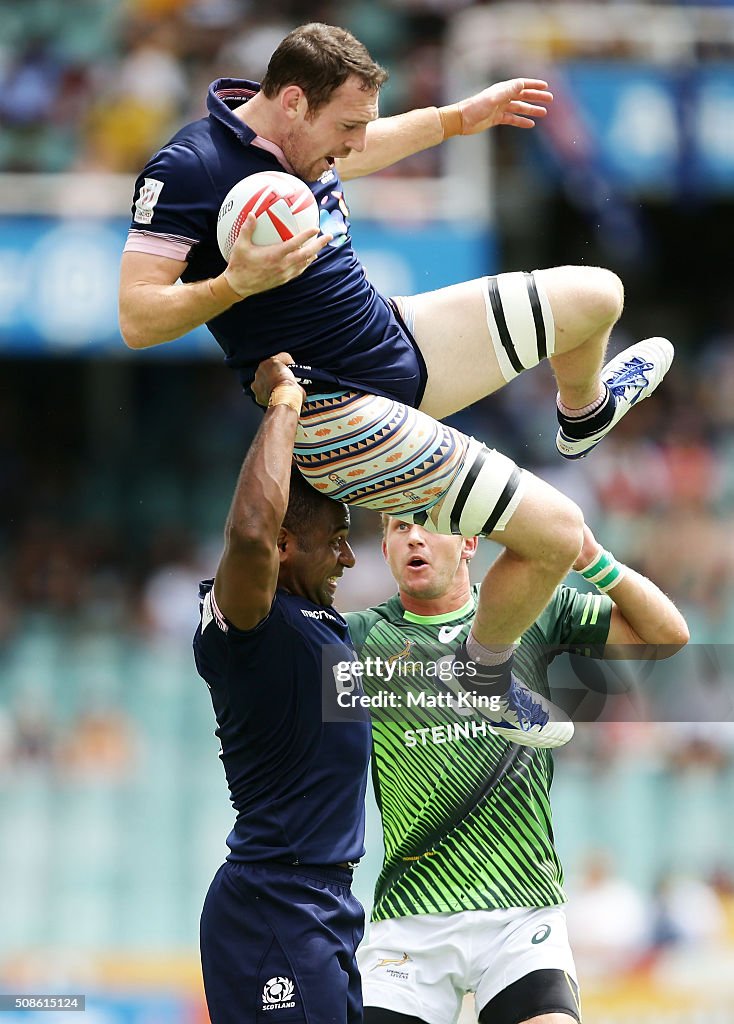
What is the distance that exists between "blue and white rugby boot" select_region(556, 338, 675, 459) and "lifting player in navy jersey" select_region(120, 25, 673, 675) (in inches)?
7.5

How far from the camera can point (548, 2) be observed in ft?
48.7

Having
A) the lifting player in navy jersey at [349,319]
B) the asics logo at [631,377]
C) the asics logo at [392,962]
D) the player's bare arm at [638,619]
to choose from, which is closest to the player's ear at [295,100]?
the lifting player in navy jersey at [349,319]

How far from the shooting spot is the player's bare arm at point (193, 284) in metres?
4.62

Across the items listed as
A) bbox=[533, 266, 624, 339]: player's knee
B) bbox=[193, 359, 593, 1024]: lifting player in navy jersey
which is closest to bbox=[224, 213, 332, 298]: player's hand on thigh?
bbox=[193, 359, 593, 1024]: lifting player in navy jersey

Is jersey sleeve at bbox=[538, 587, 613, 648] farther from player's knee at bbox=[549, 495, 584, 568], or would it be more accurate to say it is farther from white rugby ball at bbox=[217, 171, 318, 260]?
white rugby ball at bbox=[217, 171, 318, 260]

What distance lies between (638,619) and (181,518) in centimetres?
930

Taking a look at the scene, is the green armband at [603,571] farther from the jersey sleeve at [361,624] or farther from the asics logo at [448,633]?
the jersey sleeve at [361,624]

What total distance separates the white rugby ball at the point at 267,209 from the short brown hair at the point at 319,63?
284 millimetres

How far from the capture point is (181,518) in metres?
14.8

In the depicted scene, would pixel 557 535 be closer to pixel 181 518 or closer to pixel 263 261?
pixel 263 261

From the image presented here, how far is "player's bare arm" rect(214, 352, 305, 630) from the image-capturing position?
15.5ft

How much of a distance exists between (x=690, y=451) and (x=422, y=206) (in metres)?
2.96

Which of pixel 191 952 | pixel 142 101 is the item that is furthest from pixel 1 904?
pixel 142 101

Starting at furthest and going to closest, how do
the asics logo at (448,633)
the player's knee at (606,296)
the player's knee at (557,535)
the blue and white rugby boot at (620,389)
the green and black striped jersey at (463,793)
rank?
1. the asics logo at (448,633)
2. the green and black striped jersey at (463,793)
3. the blue and white rugby boot at (620,389)
4. the player's knee at (606,296)
5. the player's knee at (557,535)
